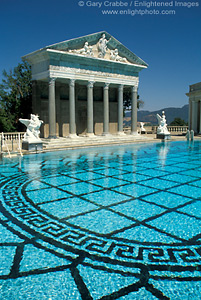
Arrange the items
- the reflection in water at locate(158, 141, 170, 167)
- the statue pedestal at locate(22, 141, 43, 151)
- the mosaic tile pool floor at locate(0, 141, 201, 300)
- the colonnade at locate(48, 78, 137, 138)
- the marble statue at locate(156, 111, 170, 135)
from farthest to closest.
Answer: the marble statue at locate(156, 111, 170, 135), the colonnade at locate(48, 78, 137, 138), the statue pedestal at locate(22, 141, 43, 151), the reflection in water at locate(158, 141, 170, 167), the mosaic tile pool floor at locate(0, 141, 201, 300)

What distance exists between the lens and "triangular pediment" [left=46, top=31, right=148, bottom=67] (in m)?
20.6

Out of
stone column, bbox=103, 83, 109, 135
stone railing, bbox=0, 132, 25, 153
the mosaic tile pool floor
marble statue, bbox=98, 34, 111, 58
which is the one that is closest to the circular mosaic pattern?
the mosaic tile pool floor

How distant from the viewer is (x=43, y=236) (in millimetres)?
4855

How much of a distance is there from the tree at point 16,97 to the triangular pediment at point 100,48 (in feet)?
27.1

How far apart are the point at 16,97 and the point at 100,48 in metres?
10.5

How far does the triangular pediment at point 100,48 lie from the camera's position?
20.6 m

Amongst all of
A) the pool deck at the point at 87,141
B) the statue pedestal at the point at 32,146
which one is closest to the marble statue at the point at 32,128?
the statue pedestal at the point at 32,146

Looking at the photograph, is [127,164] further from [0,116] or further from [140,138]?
[0,116]

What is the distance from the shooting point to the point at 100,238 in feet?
15.6

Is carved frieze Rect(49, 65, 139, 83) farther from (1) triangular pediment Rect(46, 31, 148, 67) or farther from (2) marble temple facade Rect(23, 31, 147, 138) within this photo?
(1) triangular pediment Rect(46, 31, 148, 67)

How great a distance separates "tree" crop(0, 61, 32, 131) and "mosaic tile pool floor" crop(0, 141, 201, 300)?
17.9 metres

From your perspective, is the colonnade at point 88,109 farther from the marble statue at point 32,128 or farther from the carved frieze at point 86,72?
the marble statue at point 32,128

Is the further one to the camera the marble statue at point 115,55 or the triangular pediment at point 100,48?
the marble statue at point 115,55

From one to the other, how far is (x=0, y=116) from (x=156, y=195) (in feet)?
69.8
